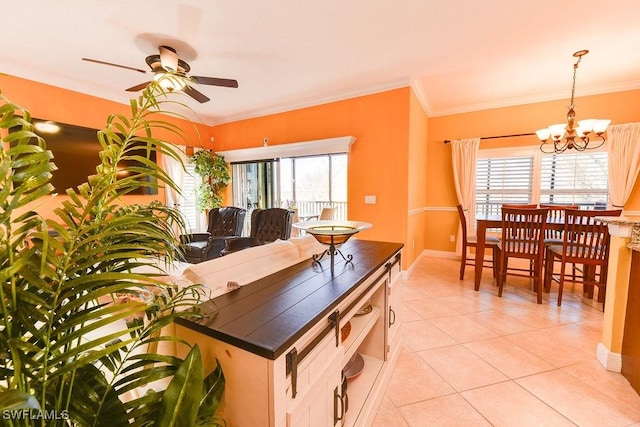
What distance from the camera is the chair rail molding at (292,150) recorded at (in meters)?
3.80

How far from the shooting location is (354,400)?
1.40m

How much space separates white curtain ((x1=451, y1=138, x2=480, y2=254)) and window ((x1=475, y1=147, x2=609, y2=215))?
19 centimetres

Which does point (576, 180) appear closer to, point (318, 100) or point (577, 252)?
point (577, 252)

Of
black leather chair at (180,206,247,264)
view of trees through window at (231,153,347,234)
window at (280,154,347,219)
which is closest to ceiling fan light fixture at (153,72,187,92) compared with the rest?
black leather chair at (180,206,247,264)

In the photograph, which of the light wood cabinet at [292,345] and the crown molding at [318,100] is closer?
the light wood cabinet at [292,345]

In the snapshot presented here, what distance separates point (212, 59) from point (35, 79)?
7.42 feet

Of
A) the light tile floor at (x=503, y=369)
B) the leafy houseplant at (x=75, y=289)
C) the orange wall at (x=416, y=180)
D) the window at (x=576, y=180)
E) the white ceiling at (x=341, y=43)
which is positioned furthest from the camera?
the window at (x=576, y=180)

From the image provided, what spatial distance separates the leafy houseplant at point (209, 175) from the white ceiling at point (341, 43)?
1.44 m

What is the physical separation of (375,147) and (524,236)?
6.76ft

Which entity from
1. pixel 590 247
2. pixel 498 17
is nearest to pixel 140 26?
pixel 498 17

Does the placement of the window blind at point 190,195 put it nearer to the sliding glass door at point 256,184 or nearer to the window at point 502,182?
the sliding glass door at point 256,184

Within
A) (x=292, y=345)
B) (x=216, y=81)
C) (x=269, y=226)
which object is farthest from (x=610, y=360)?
(x=216, y=81)

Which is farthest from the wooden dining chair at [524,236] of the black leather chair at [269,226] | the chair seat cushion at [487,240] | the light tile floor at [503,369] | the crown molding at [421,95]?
the black leather chair at [269,226]

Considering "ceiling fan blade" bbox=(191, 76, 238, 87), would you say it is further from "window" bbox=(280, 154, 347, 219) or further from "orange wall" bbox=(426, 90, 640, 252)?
"orange wall" bbox=(426, 90, 640, 252)
